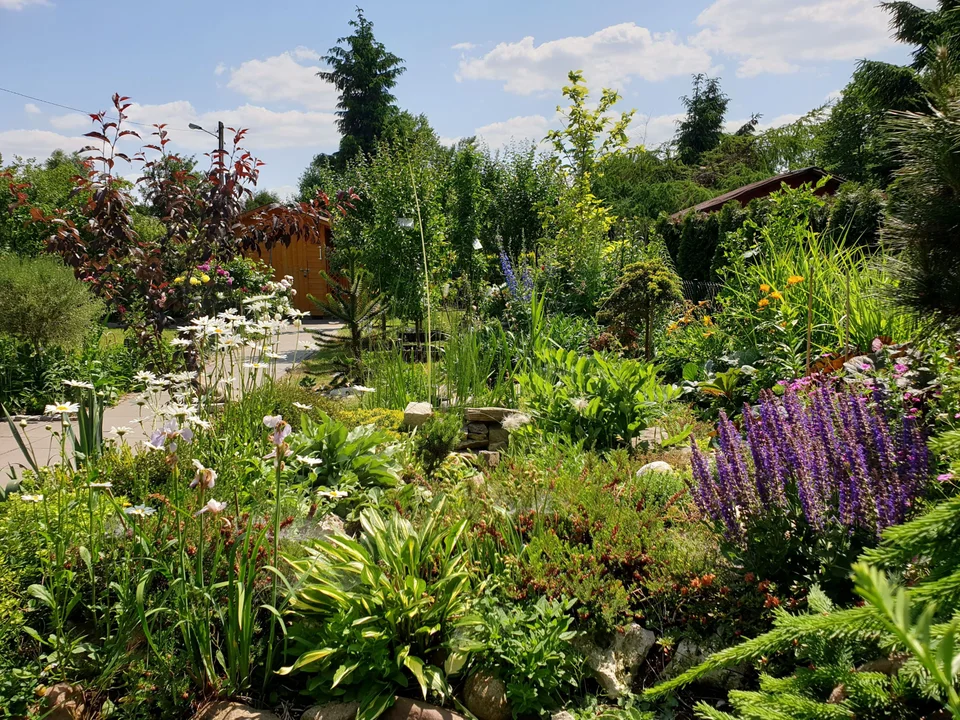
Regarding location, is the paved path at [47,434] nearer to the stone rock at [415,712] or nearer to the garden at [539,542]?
the garden at [539,542]

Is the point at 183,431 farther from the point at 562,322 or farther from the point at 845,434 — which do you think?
the point at 562,322

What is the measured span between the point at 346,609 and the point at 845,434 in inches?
72.8

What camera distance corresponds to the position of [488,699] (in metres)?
2.26

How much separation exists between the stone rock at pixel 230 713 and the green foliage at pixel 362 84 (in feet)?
111

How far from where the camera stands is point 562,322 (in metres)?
6.67

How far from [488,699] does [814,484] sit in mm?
1325

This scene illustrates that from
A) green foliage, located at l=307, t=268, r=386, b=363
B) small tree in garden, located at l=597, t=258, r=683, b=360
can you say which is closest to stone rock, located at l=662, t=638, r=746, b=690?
small tree in garden, located at l=597, t=258, r=683, b=360

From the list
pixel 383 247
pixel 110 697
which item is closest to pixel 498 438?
pixel 110 697

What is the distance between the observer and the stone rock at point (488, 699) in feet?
7.38

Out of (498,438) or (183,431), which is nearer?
(183,431)

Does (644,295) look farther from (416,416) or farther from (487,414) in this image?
(416,416)

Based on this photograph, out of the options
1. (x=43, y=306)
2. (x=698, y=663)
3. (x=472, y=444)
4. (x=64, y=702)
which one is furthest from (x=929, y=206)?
(x=43, y=306)

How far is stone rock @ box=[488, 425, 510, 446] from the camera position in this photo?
16.7 feet

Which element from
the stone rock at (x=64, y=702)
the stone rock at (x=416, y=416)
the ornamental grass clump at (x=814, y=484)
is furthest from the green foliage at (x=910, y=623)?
the stone rock at (x=416, y=416)
